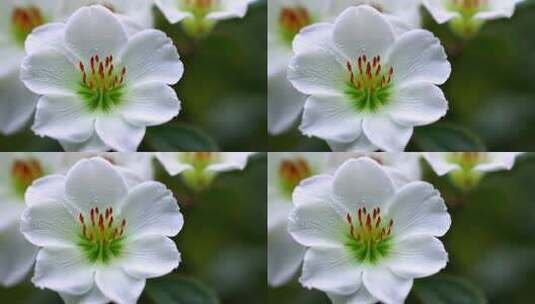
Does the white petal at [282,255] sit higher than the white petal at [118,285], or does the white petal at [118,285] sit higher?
the white petal at [118,285]

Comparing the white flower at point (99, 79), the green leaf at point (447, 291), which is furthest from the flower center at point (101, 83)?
the green leaf at point (447, 291)

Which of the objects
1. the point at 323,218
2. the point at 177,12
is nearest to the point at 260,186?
the point at 323,218

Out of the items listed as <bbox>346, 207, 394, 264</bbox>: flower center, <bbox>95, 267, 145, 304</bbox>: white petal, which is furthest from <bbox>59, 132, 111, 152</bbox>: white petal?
<bbox>346, 207, 394, 264</bbox>: flower center

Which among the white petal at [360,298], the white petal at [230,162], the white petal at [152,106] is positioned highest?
the white petal at [152,106]

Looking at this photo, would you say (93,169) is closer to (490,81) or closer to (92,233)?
(92,233)

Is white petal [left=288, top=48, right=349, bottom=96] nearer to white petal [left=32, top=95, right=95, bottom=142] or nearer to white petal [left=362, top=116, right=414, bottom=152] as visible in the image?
white petal [left=362, top=116, right=414, bottom=152]

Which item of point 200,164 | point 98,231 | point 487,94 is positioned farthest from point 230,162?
point 487,94

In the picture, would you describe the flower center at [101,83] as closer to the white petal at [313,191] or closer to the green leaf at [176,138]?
the green leaf at [176,138]
